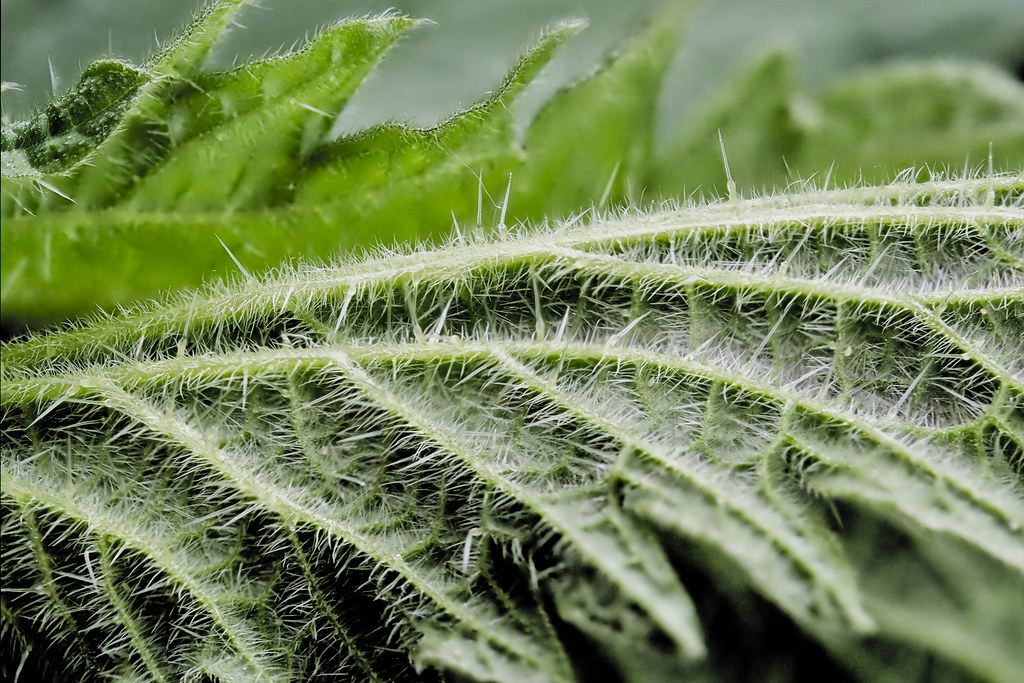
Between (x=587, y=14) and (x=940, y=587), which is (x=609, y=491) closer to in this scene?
(x=940, y=587)

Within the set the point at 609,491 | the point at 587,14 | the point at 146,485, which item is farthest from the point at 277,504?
the point at 587,14

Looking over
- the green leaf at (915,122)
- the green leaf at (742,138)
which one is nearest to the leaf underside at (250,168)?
the green leaf at (742,138)

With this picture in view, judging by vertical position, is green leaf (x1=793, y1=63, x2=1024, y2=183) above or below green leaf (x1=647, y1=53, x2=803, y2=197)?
below

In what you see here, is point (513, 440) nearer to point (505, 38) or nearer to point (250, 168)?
point (250, 168)

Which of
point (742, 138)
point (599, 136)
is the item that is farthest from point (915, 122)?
point (599, 136)

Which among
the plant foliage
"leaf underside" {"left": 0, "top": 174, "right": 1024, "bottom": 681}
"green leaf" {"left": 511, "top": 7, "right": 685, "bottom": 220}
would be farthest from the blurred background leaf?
"leaf underside" {"left": 0, "top": 174, "right": 1024, "bottom": 681}

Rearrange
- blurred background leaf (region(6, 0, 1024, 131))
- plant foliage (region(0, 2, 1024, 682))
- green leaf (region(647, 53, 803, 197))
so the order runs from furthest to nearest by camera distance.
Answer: green leaf (region(647, 53, 803, 197))
blurred background leaf (region(6, 0, 1024, 131))
plant foliage (region(0, 2, 1024, 682))

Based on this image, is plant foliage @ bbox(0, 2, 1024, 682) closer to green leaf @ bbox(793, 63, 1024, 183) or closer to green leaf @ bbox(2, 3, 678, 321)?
green leaf @ bbox(2, 3, 678, 321)
